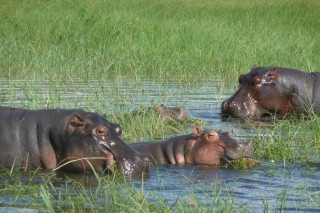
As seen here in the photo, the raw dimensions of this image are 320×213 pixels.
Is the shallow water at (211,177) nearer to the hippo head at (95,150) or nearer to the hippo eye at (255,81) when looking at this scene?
the hippo head at (95,150)

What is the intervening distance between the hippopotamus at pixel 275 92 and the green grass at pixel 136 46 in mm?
1635

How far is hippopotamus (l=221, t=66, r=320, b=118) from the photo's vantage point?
35.3ft

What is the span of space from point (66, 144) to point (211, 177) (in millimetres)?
1105

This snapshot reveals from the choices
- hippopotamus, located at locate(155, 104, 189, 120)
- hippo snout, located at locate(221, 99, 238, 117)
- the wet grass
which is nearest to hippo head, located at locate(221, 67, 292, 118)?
hippo snout, located at locate(221, 99, 238, 117)

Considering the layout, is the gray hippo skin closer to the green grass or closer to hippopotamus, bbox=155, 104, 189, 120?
hippopotamus, bbox=155, 104, 189, 120

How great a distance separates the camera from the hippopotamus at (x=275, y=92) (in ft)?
35.3

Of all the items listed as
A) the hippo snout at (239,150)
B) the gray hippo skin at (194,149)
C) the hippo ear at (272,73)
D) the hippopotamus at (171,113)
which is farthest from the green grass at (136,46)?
the hippo snout at (239,150)

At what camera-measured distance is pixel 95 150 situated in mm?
6363

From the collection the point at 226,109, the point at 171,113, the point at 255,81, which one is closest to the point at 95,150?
the point at 171,113

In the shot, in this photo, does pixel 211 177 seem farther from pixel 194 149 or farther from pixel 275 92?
pixel 275 92

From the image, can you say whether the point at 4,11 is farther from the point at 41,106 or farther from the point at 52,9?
the point at 41,106

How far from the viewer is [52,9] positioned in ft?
59.6

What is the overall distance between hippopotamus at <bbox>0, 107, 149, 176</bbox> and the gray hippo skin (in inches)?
31.8

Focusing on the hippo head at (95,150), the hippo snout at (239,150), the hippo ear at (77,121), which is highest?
the hippo ear at (77,121)
